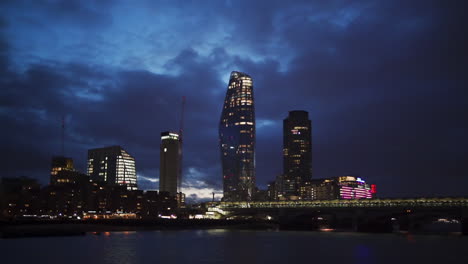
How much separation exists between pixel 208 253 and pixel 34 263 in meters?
35.6

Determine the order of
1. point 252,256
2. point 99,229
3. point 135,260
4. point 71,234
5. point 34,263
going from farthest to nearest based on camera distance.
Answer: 1. point 99,229
2. point 71,234
3. point 252,256
4. point 135,260
5. point 34,263

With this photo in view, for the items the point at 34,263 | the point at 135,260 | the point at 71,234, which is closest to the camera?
the point at 34,263

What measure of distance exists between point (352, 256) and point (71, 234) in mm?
108029

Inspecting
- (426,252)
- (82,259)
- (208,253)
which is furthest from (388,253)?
(82,259)

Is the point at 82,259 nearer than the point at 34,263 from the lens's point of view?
No

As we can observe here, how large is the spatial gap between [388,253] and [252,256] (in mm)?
31945

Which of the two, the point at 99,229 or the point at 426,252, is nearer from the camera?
the point at 426,252

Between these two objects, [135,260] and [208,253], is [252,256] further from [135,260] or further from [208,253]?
[135,260]

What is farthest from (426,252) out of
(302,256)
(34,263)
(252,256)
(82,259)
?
(34,263)

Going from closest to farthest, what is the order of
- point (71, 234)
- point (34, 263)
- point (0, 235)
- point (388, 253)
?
point (34, 263), point (388, 253), point (0, 235), point (71, 234)

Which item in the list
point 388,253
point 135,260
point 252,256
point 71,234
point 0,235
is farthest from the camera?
point 71,234

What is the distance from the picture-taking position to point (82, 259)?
86188mm

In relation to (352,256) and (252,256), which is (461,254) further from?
(252,256)

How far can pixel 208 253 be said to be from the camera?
100688 mm
